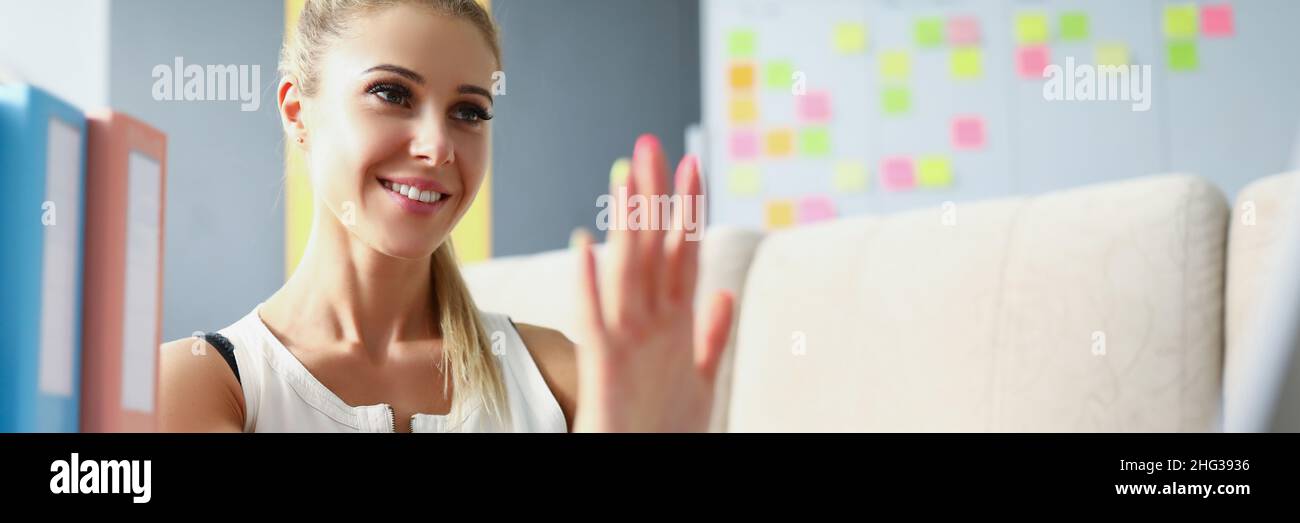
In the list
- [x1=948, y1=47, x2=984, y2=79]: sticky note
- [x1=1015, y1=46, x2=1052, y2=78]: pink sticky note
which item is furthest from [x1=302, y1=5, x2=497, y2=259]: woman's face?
[x1=948, y1=47, x2=984, y2=79]: sticky note

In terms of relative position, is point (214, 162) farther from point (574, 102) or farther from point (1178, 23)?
point (1178, 23)

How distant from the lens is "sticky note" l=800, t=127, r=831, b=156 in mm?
1666

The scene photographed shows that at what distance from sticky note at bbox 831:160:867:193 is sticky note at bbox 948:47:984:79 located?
8.2 inches

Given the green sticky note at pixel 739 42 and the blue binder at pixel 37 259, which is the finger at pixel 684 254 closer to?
the blue binder at pixel 37 259

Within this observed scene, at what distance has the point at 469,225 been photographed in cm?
73

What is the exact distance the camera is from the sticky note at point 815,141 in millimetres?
1666

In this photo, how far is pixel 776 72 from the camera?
4.74 ft

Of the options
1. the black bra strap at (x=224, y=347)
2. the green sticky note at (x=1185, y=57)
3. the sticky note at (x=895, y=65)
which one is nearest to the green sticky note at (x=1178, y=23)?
the green sticky note at (x=1185, y=57)

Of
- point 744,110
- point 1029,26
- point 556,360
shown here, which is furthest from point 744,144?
point 556,360

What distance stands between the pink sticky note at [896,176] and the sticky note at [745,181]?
188mm

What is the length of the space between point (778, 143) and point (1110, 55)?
771mm
